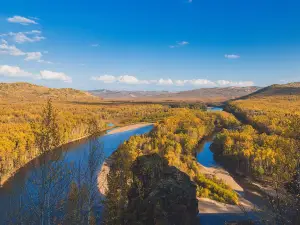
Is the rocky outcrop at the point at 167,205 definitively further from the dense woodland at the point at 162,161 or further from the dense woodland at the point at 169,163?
the dense woodland at the point at 169,163

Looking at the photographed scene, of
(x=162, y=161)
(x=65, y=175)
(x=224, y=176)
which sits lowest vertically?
(x=224, y=176)

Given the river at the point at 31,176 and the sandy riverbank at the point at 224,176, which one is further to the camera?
the sandy riverbank at the point at 224,176

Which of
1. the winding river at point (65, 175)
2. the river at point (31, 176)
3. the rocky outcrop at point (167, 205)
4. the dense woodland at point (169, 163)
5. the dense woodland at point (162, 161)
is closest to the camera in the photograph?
the dense woodland at point (162, 161)

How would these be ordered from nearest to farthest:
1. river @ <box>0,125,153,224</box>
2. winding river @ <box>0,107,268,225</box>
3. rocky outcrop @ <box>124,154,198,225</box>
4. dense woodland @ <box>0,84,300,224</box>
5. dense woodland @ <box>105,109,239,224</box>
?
dense woodland @ <box>0,84,300,224</box> < river @ <box>0,125,153,224</box> < winding river @ <box>0,107,268,225</box> < rocky outcrop @ <box>124,154,198,225</box> < dense woodland @ <box>105,109,239,224</box>

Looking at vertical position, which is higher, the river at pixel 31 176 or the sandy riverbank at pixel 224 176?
the river at pixel 31 176

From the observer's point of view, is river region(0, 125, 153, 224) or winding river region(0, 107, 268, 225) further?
winding river region(0, 107, 268, 225)

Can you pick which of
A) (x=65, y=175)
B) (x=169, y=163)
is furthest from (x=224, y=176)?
(x=65, y=175)

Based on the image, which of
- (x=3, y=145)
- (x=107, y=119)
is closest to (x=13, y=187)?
(x=3, y=145)

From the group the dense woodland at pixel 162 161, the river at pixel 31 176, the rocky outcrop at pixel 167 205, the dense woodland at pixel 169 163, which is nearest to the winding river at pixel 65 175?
the river at pixel 31 176

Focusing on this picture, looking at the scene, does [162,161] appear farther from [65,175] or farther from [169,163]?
[65,175]

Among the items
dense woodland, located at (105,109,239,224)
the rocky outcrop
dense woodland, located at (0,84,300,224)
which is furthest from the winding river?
the rocky outcrop

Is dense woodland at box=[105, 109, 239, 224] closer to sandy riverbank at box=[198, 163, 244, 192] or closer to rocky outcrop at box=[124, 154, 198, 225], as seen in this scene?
rocky outcrop at box=[124, 154, 198, 225]
